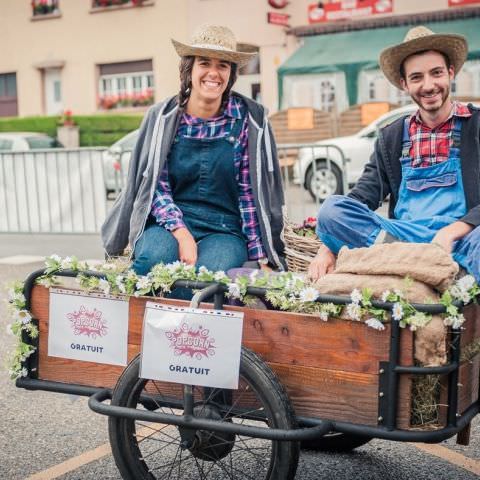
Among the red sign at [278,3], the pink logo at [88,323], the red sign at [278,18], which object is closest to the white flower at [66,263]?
the pink logo at [88,323]

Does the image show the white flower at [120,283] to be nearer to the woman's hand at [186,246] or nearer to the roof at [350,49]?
the woman's hand at [186,246]

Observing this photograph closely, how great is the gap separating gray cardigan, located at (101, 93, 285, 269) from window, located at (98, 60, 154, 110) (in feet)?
83.0

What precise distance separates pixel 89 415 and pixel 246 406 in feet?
5.43

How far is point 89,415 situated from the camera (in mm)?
4555

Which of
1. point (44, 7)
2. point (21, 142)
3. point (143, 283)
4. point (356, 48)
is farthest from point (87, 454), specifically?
point (44, 7)

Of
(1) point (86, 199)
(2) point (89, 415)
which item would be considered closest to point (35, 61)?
(1) point (86, 199)

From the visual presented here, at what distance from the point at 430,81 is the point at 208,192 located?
42.3 inches

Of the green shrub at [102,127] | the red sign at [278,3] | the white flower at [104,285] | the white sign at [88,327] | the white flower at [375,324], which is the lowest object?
the green shrub at [102,127]

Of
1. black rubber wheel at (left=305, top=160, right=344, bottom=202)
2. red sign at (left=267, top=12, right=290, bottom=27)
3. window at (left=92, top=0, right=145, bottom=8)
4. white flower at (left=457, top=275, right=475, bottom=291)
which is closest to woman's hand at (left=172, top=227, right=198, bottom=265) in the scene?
white flower at (left=457, top=275, right=475, bottom=291)

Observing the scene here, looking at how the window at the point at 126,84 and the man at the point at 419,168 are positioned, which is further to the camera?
the window at the point at 126,84

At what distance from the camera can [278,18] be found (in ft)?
84.9

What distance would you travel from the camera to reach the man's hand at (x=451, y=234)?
10.6 feet

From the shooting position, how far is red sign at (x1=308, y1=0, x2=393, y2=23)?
2517 centimetres

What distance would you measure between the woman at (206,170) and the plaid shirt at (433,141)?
684 millimetres
